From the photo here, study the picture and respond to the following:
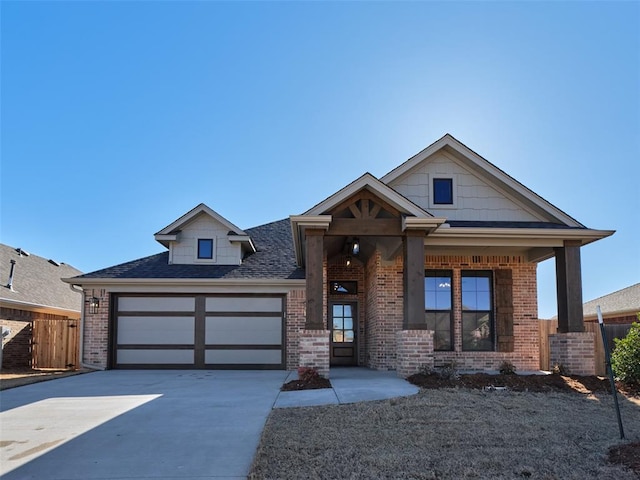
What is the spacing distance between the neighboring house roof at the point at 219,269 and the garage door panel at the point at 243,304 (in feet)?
2.05

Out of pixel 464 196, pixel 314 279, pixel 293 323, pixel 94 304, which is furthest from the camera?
pixel 94 304

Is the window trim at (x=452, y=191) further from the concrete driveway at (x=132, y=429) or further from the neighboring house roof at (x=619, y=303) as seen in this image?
the neighboring house roof at (x=619, y=303)

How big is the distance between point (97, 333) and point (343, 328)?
690cm

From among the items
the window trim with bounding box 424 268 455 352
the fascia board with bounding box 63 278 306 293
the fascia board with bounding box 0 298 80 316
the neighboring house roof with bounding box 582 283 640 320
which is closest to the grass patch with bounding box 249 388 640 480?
the window trim with bounding box 424 268 455 352

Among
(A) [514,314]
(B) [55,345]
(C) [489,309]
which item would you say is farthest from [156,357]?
(A) [514,314]

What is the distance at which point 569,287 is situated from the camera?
12453mm

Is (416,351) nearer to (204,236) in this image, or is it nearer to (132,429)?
(132,429)

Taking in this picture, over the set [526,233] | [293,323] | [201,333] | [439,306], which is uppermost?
[526,233]

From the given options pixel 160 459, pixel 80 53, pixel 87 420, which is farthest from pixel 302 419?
pixel 80 53

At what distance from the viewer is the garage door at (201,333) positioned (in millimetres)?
15883

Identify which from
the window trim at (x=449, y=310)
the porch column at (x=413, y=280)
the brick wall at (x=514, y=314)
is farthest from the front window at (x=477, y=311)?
the porch column at (x=413, y=280)

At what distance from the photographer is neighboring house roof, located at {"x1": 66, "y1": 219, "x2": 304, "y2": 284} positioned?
15.9 metres

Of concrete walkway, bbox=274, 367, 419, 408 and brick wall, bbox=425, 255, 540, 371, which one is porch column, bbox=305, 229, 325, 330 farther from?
brick wall, bbox=425, 255, 540, 371

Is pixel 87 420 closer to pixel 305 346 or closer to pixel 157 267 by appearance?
pixel 305 346
